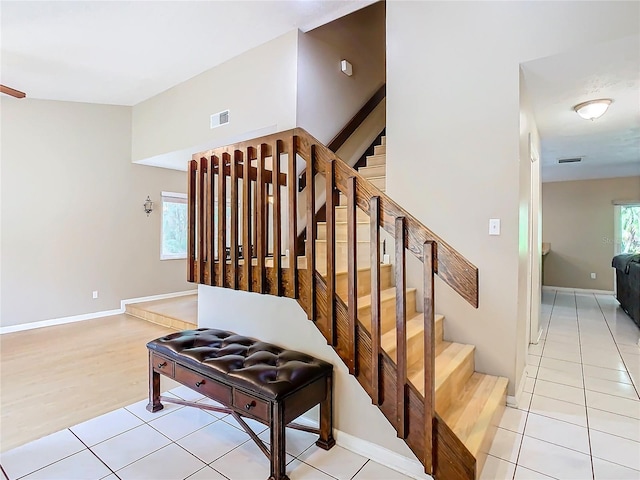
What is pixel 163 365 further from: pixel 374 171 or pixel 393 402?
pixel 374 171

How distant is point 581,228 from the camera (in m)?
7.60

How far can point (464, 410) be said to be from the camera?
7.00 feet

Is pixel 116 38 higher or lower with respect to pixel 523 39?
higher

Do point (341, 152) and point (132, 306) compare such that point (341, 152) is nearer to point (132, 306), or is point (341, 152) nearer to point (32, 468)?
point (32, 468)

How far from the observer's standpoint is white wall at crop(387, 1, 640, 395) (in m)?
2.53

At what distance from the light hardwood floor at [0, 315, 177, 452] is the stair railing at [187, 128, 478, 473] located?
125 centimetres

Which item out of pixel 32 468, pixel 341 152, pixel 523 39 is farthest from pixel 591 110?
pixel 32 468

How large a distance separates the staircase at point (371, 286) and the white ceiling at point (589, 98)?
6.26ft

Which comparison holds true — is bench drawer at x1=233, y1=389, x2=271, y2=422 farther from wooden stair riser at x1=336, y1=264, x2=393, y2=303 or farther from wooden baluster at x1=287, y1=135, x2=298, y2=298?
wooden stair riser at x1=336, y1=264, x2=393, y2=303

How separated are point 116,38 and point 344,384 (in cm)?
388

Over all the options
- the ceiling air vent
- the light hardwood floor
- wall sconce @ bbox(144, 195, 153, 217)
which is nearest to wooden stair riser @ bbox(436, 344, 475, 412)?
the light hardwood floor

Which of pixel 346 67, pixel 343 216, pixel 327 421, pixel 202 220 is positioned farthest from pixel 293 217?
pixel 346 67

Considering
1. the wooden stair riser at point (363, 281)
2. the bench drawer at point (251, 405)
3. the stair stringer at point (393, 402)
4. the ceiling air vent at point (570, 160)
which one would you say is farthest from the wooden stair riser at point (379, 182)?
the ceiling air vent at point (570, 160)

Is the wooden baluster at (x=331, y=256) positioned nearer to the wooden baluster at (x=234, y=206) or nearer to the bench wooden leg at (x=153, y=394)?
the wooden baluster at (x=234, y=206)
